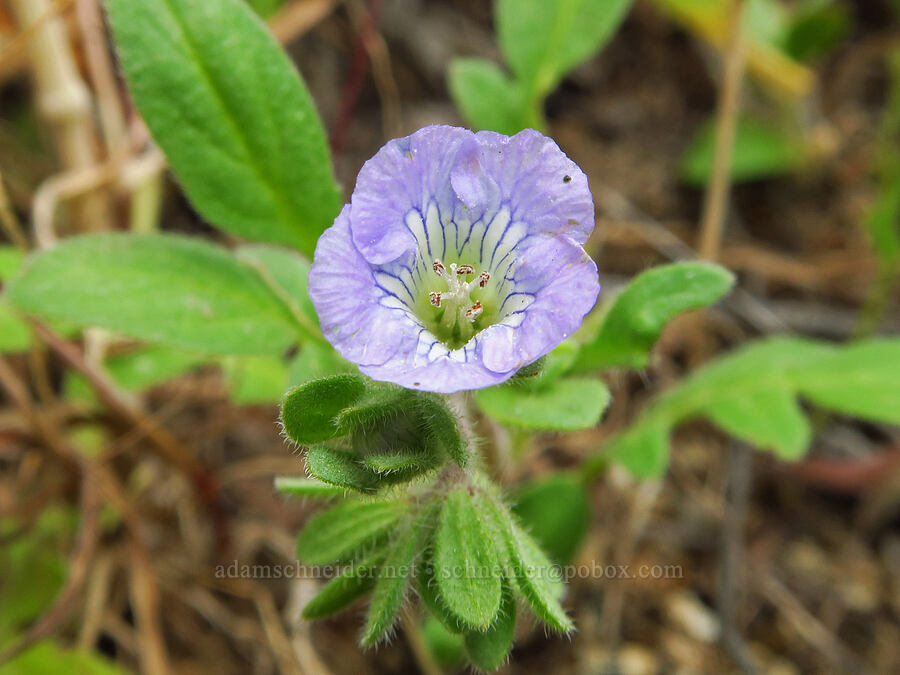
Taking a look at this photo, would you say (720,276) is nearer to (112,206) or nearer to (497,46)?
(112,206)

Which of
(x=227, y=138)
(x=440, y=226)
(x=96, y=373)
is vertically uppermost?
(x=227, y=138)

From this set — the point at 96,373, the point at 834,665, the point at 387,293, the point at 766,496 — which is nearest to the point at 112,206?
the point at 96,373

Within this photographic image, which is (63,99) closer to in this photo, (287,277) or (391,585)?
(287,277)

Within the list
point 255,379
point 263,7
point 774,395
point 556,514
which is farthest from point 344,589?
point 263,7

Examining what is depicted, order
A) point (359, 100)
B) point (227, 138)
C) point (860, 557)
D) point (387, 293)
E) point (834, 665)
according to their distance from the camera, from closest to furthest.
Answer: point (387, 293) → point (227, 138) → point (834, 665) → point (860, 557) → point (359, 100)

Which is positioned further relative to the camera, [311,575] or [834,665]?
[834,665]

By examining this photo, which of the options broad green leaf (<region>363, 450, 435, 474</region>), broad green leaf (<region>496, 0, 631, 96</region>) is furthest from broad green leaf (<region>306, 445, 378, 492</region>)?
broad green leaf (<region>496, 0, 631, 96</region>)
